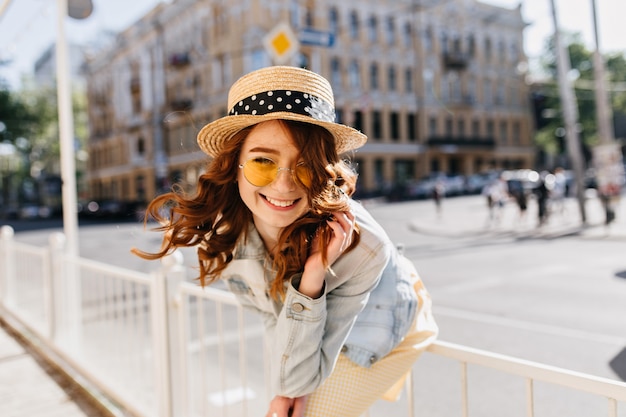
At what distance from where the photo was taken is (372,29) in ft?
101

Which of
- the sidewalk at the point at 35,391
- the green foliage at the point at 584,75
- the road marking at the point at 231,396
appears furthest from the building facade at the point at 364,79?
the road marking at the point at 231,396

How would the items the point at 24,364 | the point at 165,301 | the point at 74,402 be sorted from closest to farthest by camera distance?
the point at 165,301 < the point at 74,402 < the point at 24,364

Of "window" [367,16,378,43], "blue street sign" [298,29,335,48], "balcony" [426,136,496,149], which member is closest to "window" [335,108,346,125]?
"blue street sign" [298,29,335,48]

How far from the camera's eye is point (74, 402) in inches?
139

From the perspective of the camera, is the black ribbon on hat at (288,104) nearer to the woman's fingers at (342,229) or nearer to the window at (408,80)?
the woman's fingers at (342,229)

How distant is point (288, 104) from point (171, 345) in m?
1.87

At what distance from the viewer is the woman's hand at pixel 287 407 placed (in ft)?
4.49

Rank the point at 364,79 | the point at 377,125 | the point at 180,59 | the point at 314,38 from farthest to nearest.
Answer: the point at 377,125 < the point at 180,59 < the point at 364,79 < the point at 314,38

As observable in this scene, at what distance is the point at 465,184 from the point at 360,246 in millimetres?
32472

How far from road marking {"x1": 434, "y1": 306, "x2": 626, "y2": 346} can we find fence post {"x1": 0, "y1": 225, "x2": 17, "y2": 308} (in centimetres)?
503

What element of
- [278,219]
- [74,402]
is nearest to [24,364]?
[74,402]

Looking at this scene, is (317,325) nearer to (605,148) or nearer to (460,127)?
(605,148)

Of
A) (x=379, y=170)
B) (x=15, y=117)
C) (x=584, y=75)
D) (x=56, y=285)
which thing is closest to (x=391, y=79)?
(x=379, y=170)

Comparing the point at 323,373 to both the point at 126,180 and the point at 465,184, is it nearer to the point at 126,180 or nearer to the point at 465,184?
the point at 465,184
